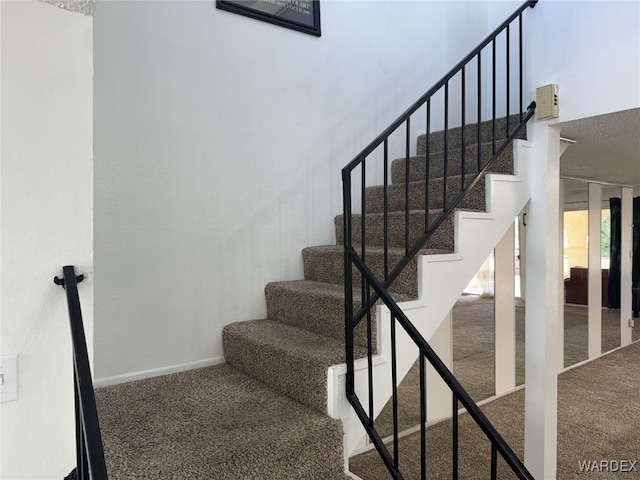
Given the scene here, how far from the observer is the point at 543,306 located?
2.63m

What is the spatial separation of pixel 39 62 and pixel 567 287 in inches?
203

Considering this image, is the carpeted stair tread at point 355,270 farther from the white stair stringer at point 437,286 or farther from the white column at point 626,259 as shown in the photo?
the white column at point 626,259

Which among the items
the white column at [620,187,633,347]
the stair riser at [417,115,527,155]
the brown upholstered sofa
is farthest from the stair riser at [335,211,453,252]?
the white column at [620,187,633,347]

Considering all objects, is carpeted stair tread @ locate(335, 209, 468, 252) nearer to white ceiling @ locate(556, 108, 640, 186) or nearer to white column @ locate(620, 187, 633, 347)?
white ceiling @ locate(556, 108, 640, 186)

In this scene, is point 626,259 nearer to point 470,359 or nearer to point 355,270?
point 470,359

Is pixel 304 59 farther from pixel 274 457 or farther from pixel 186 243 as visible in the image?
pixel 274 457

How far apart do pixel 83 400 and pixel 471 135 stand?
2.94 m

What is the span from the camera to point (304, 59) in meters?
2.90

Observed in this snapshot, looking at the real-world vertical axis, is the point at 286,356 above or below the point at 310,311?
below

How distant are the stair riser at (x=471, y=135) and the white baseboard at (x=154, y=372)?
209 cm

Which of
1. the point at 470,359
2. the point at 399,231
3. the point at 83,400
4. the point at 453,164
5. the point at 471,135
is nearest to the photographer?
the point at 83,400

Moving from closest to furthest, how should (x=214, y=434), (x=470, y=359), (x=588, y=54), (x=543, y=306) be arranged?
(x=214, y=434), (x=588, y=54), (x=543, y=306), (x=470, y=359)

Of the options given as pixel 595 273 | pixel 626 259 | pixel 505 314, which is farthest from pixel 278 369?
pixel 626 259

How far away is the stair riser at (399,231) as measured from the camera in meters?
2.29
